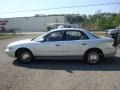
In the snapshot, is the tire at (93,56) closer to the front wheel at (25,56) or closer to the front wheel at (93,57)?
the front wheel at (93,57)

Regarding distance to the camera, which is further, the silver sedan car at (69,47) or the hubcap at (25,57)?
the hubcap at (25,57)

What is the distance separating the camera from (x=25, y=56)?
11109 mm

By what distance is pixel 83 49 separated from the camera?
10742 millimetres

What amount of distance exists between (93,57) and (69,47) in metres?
1.15

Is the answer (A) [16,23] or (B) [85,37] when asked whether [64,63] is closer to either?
(B) [85,37]

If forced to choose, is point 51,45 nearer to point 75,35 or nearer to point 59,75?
point 75,35

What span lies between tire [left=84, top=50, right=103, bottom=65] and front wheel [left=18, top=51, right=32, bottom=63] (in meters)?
2.58

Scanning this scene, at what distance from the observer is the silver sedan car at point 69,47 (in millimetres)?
10742

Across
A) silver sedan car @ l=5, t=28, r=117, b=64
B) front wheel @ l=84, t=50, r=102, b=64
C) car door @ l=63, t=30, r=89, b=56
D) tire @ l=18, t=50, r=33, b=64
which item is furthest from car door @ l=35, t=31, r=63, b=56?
front wheel @ l=84, t=50, r=102, b=64

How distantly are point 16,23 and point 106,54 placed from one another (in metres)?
70.6

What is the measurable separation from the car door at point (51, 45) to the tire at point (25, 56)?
0.43 metres

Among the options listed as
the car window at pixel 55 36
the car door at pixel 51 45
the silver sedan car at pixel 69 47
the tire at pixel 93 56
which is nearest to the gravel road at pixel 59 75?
the tire at pixel 93 56

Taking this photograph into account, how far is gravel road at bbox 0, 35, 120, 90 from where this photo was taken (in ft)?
23.9

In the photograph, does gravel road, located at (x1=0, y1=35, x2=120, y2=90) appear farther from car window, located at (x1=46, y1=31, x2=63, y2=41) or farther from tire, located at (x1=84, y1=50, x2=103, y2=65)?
car window, located at (x1=46, y1=31, x2=63, y2=41)
